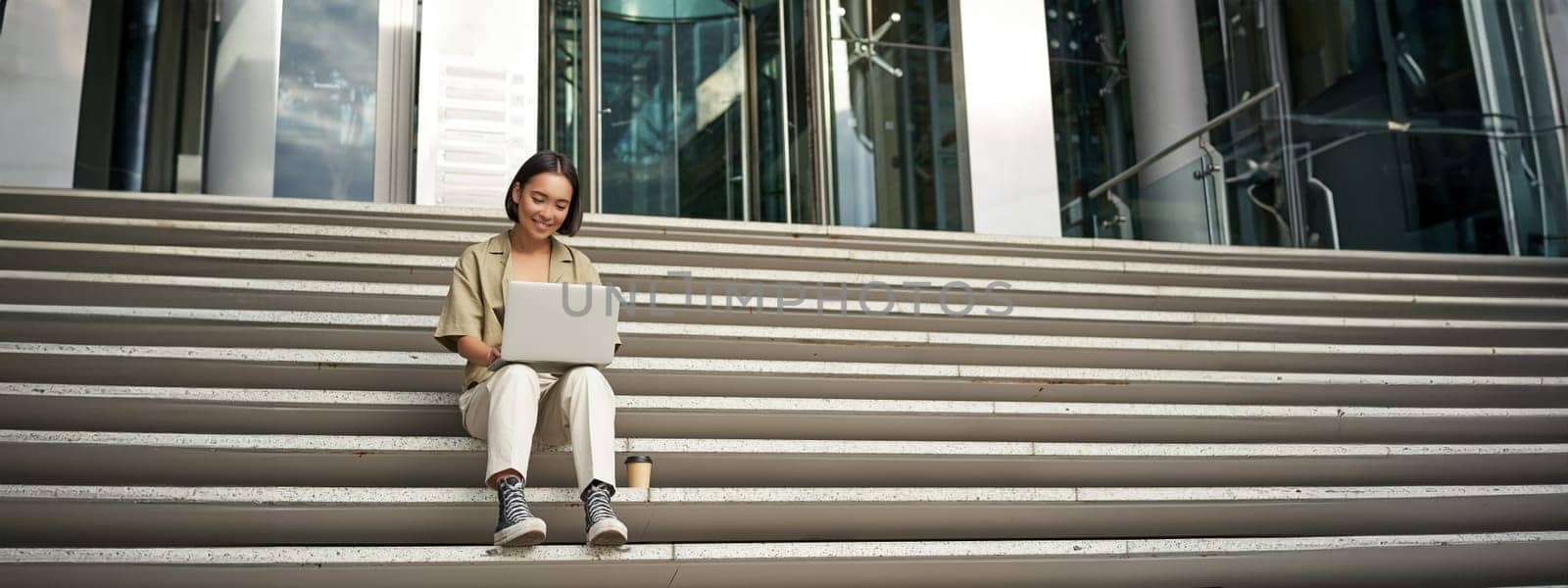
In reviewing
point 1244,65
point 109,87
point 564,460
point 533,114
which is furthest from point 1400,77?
point 109,87

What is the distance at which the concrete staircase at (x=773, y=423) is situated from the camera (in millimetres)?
3045

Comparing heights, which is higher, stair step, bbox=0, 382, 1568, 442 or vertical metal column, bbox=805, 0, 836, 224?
vertical metal column, bbox=805, 0, 836, 224

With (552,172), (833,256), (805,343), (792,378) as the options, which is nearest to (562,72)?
(833,256)

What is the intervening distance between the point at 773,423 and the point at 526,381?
0.84m

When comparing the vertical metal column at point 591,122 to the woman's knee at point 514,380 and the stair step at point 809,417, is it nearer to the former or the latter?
the stair step at point 809,417

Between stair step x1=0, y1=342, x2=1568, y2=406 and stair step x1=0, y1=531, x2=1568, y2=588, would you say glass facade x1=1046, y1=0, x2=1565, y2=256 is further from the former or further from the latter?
stair step x1=0, y1=531, x2=1568, y2=588

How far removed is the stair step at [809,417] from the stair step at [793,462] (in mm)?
106

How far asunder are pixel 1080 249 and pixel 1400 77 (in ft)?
9.06

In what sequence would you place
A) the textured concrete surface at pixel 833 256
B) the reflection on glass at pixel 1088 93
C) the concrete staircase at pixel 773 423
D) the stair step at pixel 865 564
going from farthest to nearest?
the reflection on glass at pixel 1088 93 → the textured concrete surface at pixel 833 256 → the concrete staircase at pixel 773 423 → the stair step at pixel 865 564

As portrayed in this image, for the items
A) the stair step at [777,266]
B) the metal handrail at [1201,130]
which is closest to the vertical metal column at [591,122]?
the metal handrail at [1201,130]

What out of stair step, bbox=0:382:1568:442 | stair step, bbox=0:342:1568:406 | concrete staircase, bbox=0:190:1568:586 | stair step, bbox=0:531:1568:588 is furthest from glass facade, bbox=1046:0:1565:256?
stair step, bbox=0:531:1568:588

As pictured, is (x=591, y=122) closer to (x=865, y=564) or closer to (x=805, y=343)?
(x=805, y=343)

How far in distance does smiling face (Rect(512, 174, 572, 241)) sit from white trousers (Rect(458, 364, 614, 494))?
0.43m

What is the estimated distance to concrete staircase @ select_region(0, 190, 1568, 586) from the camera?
304 cm
